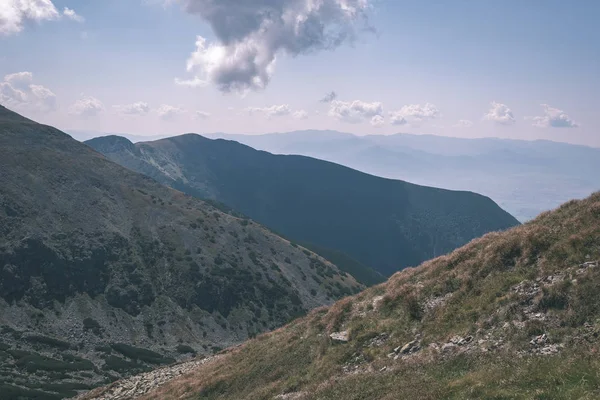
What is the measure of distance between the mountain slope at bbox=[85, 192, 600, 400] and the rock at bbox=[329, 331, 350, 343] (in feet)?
0.20

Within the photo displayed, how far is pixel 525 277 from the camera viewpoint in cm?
2102

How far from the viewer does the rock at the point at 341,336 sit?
80.2 feet

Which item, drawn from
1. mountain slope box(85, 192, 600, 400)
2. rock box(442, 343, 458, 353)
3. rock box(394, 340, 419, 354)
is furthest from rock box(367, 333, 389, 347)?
rock box(442, 343, 458, 353)

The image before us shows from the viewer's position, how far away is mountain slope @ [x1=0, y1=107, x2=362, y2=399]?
62.4 metres

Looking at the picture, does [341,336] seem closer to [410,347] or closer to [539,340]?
[410,347]

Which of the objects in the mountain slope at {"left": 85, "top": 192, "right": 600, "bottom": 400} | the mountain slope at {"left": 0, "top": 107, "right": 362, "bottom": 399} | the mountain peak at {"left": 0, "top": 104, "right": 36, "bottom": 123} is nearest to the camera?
the mountain slope at {"left": 85, "top": 192, "right": 600, "bottom": 400}

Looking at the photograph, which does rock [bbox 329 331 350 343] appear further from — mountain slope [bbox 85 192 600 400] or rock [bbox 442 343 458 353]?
rock [bbox 442 343 458 353]

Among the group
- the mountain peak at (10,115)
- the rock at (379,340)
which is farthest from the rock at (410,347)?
the mountain peak at (10,115)

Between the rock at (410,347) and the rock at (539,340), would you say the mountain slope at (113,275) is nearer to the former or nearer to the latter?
the rock at (410,347)

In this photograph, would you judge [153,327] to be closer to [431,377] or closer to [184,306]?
[184,306]

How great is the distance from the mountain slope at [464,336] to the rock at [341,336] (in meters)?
0.06

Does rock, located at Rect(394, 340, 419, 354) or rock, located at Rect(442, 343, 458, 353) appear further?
rock, located at Rect(394, 340, 419, 354)

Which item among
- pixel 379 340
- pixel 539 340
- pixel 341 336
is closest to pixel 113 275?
pixel 341 336

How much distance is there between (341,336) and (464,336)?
8.02 metres
